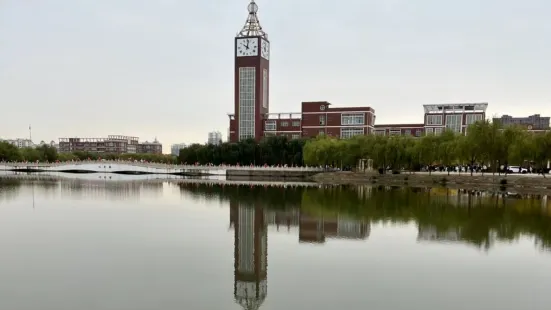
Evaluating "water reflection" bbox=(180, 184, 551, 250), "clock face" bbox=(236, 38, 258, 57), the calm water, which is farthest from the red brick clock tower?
the calm water

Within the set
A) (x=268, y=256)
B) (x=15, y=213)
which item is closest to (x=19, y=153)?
(x=15, y=213)

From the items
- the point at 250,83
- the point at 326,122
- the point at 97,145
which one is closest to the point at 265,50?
the point at 250,83

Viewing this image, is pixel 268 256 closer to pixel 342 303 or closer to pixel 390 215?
pixel 342 303

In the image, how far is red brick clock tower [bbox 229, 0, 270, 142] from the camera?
68.2 m

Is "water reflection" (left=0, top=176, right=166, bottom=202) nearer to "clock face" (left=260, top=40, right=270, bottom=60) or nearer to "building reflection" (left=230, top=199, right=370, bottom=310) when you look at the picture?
"building reflection" (left=230, top=199, right=370, bottom=310)

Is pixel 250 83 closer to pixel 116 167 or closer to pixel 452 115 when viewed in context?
pixel 116 167

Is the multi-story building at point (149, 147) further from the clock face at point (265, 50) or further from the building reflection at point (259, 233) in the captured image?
the building reflection at point (259, 233)

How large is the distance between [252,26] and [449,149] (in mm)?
45197

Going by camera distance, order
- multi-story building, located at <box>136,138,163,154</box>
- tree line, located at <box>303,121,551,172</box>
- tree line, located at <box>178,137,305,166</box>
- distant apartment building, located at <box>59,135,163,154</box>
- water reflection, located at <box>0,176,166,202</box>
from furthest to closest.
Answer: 1. multi-story building, located at <box>136,138,163,154</box>
2. distant apartment building, located at <box>59,135,163,154</box>
3. tree line, located at <box>178,137,305,166</box>
4. tree line, located at <box>303,121,551,172</box>
5. water reflection, located at <box>0,176,166,202</box>

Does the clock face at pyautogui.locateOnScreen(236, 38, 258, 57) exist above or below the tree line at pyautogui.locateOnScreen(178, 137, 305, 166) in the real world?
above

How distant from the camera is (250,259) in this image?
1065 centimetres

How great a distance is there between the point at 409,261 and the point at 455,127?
59061 mm

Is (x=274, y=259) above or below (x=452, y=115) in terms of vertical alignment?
below

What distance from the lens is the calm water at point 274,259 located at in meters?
7.86
